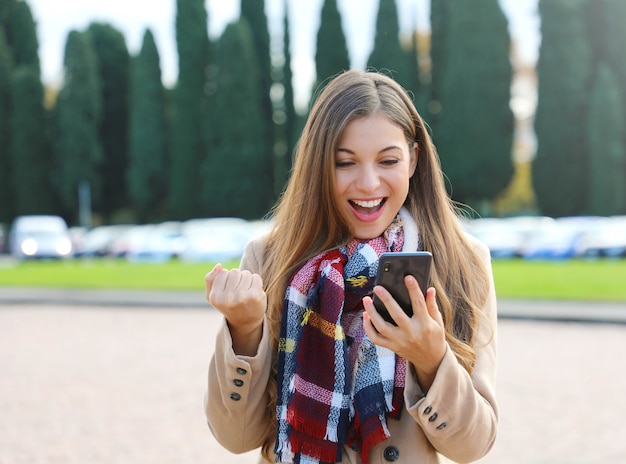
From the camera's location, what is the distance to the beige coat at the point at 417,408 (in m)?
1.76

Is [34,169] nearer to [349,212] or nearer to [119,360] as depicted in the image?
[119,360]

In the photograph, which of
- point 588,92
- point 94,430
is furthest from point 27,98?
point 94,430

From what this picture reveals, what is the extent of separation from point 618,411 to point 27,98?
44.5 metres

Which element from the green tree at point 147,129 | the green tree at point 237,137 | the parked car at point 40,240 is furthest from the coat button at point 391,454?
the green tree at point 147,129

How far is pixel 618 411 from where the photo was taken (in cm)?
653

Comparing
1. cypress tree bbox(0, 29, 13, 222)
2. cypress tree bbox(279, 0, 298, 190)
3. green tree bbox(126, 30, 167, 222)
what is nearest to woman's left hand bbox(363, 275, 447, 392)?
cypress tree bbox(279, 0, 298, 190)

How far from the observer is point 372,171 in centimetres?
194

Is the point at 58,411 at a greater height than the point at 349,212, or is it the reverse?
the point at 349,212

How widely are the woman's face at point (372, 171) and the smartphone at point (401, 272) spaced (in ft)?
0.95

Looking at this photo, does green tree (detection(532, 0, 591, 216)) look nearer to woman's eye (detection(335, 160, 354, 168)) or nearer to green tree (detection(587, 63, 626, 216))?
green tree (detection(587, 63, 626, 216))

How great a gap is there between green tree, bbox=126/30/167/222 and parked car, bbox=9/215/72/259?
40.0 ft

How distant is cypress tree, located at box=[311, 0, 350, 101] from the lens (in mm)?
41375

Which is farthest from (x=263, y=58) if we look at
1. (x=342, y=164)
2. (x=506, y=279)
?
(x=342, y=164)

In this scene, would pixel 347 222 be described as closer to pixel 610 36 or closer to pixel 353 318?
pixel 353 318
